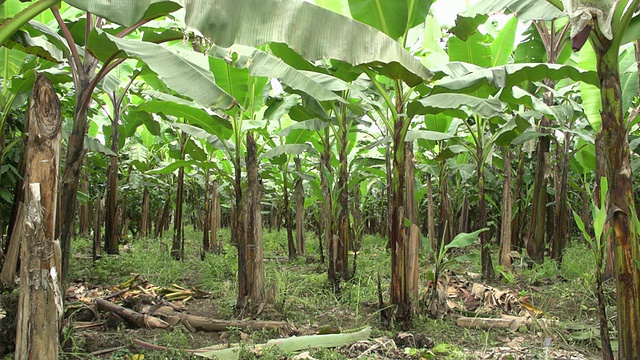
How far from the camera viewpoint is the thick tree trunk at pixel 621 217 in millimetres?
2516

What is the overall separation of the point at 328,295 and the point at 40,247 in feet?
11.5

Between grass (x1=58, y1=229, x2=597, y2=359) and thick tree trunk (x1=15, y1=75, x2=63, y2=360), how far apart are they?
1164mm

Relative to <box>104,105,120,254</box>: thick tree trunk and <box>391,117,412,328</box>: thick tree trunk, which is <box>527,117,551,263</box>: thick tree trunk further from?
<box>104,105,120,254</box>: thick tree trunk

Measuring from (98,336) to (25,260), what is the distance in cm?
167

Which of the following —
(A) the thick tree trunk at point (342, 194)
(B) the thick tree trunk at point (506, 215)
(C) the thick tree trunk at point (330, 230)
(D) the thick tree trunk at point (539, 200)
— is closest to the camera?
(C) the thick tree trunk at point (330, 230)

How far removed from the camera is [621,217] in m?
2.54

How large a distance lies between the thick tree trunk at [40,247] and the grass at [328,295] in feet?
3.82

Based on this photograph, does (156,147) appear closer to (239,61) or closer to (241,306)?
(241,306)

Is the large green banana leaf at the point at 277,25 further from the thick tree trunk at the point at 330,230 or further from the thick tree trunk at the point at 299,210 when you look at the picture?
the thick tree trunk at the point at 299,210

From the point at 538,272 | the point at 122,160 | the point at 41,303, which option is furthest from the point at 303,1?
the point at 122,160

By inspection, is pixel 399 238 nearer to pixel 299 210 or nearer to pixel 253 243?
pixel 253 243

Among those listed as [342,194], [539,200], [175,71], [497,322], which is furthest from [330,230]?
[175,71]

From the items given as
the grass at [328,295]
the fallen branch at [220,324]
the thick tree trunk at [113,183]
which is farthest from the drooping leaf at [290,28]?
the thick tree trunk at [113,183]

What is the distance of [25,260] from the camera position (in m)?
2.17
